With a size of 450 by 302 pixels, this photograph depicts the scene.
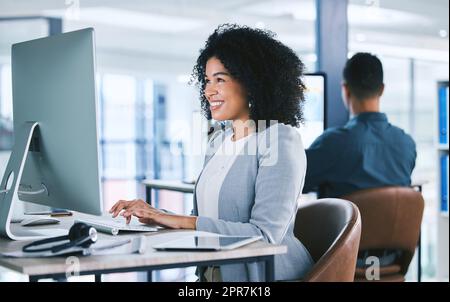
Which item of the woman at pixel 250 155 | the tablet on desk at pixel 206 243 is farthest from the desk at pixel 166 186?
the tablet on desk at pixel 206 243

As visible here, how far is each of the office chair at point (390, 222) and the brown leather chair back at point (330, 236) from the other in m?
0.62

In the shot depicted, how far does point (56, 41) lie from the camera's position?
1.67 m

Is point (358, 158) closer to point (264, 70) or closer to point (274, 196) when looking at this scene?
point (264, 70)

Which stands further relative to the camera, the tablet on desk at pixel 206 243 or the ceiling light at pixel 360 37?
the ceiling light at pixel 360 37

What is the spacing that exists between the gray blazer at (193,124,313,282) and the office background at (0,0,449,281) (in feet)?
5.71

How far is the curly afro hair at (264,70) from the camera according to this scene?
79.0 inches

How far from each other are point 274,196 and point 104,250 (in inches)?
18.4

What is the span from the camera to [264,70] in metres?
2.02

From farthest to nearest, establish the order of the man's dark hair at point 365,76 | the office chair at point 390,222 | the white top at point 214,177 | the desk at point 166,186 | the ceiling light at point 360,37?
the ceiling light at point 360,37 < the desk at point 166,186 < the man's dark hair at point 365,76 < the office chair at point 390,222 < the white top at point 214,177

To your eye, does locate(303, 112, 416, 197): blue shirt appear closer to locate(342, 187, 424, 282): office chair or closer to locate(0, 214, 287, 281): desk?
locate(342, 187, 424, 282): office chair

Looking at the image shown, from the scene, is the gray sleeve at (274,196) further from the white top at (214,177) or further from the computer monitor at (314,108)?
the computer monitor at (314,108)

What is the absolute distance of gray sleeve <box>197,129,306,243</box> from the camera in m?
1.72
